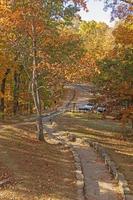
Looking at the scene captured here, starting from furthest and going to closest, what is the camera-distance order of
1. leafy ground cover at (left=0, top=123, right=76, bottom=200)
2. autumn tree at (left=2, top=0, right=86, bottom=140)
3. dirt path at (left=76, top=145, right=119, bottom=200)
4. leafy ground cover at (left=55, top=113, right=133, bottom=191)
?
autumn tree at (left=2, top=0, right=86, bottom=140), leafy ground cover at (left=55, top=113, right=133, bottom=191), dirt path at (left=76, top=145, right=119, bottom=200), leafy ground cover at (left=0, top=123, right=76, bottom=200)

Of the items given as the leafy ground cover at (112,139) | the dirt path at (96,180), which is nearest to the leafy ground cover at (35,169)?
the dirt path at (96,180)

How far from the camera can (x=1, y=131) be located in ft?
117

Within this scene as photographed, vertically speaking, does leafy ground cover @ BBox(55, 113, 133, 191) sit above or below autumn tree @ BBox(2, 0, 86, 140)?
below

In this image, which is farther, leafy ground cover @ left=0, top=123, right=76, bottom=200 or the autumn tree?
the autumn tree

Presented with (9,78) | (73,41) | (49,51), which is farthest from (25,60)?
(9,78)

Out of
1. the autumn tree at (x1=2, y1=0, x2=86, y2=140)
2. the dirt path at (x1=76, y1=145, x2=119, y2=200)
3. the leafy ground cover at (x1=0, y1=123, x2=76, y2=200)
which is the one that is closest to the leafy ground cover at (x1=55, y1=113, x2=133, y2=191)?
the dirt path at (x1=76, y1=145, x2=119, y2=200)

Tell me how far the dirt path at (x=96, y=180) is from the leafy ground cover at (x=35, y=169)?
786 mm

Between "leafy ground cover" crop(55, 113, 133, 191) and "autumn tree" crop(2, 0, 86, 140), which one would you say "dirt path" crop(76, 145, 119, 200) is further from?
"autumn tree" crop(2, 0, 86, 140)

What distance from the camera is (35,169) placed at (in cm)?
2369

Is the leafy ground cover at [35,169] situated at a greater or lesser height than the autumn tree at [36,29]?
lesser

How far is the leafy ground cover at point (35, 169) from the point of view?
63.3ft

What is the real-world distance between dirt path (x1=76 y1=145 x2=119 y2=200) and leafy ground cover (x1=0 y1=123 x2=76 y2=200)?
30.9 inches

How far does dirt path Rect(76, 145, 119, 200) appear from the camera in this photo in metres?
20.1

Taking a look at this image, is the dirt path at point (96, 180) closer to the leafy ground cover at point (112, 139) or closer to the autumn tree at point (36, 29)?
the leafy ground cover at point (112, 139)
